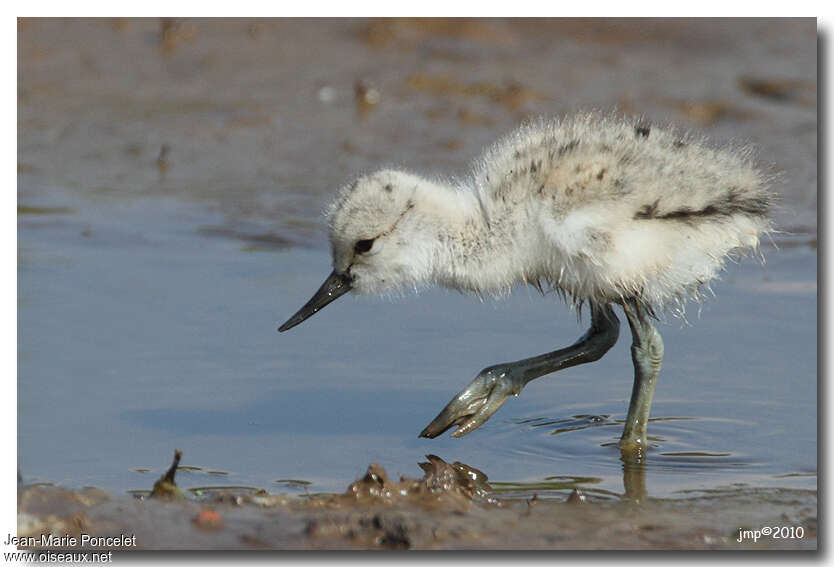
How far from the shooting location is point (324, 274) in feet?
23.0

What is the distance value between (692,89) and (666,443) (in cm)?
515

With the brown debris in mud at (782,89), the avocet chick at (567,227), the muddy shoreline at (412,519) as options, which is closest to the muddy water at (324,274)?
the brown debris in mud at (782,89)

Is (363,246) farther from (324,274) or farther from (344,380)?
(324,274)

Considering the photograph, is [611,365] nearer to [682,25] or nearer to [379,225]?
[379,225]

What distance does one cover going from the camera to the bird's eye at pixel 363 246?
480 centimetres

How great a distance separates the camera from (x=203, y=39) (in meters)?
9.98

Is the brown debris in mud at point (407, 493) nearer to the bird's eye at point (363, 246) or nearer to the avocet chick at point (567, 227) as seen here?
the avocet chick at point (567, 227)

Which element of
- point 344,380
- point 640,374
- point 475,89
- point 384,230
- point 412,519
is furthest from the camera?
point 475,89

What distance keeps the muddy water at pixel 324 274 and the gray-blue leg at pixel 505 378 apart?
11 cm

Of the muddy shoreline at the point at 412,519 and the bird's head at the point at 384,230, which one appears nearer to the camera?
the muddy shoreline at the point at 412,519

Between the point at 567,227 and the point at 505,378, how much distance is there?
32.5 inches

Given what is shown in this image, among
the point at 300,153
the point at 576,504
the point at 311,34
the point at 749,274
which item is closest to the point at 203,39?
the point at 311,34

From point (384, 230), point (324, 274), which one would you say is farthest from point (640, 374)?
point (324, 274)

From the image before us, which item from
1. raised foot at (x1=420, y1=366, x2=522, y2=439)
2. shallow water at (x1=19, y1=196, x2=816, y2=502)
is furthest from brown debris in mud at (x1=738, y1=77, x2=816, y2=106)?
raised foot at (x1=420, y1=366, x2=522, y2=439)
